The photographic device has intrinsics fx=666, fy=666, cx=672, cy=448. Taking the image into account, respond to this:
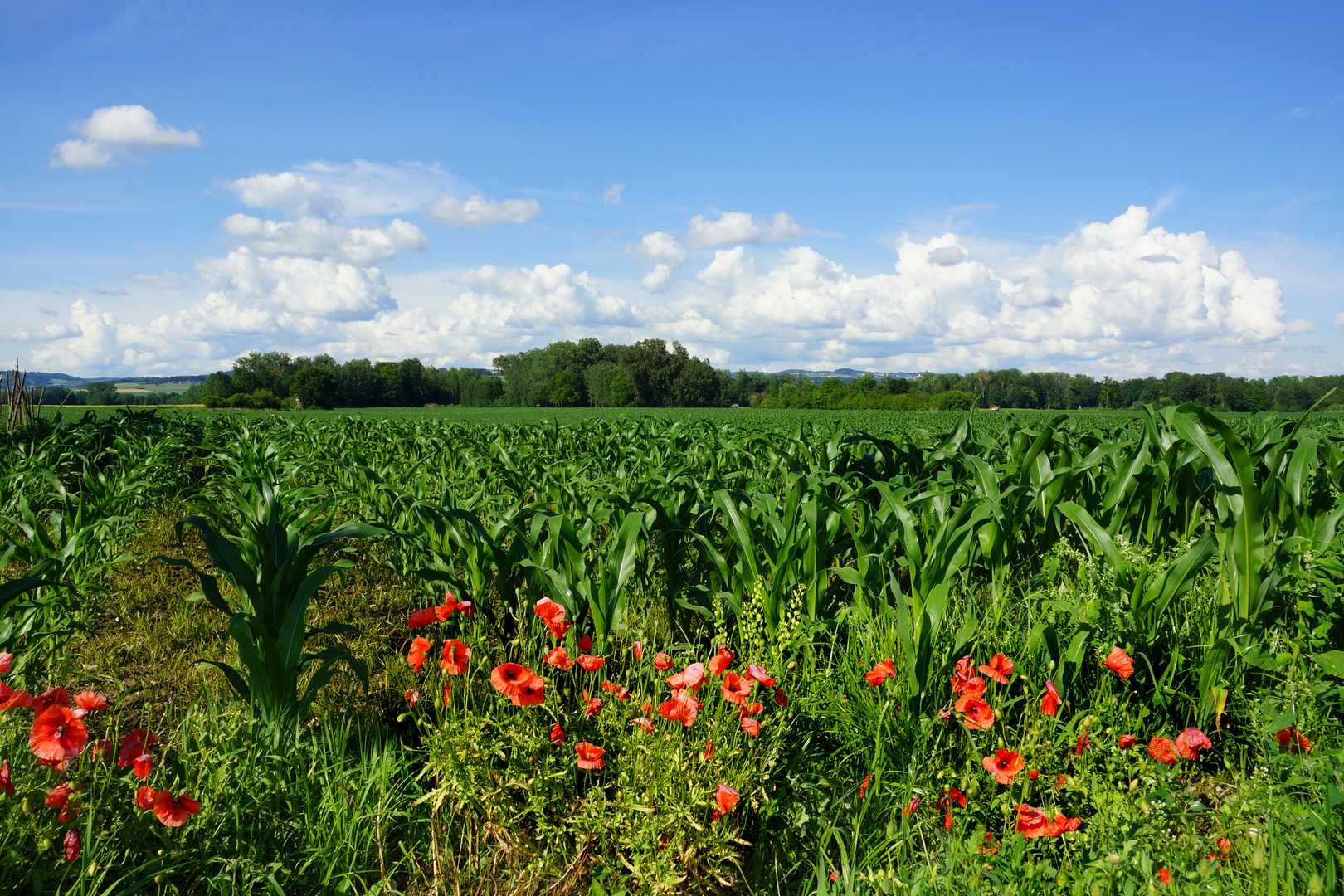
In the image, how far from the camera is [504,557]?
3566 mm

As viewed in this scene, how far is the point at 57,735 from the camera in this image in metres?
1.78

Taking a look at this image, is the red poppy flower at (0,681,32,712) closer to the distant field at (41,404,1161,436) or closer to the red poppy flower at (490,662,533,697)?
the red poppy flower at (490,662,533,697)

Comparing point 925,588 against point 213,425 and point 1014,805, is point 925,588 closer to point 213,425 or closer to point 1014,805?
point 1014,805

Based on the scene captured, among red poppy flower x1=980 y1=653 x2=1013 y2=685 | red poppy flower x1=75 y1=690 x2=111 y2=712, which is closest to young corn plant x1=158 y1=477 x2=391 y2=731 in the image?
red poppy flower x1=75 y1=690 x2=111 y2=712

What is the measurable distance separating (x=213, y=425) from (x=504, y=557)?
1374 centimetres

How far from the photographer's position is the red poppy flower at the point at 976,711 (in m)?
2.34

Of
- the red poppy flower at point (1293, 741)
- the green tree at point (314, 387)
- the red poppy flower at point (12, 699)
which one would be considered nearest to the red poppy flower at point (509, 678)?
the red poppy flower at point (12, 699)

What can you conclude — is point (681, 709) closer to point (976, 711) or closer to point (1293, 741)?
point (976, 711)

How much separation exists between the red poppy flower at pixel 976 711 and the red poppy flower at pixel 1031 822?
271mm

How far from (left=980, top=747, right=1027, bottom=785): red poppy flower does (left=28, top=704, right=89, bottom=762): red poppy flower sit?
274 centimetres

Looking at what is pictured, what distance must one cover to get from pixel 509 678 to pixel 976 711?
1.65 m

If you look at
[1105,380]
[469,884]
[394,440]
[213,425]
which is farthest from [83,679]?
[1105,380]

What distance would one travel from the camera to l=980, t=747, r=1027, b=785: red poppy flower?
7.39 feet

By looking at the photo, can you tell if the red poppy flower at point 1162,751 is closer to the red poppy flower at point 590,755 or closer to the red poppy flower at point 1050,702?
the red poppy flower at point 1050,702
